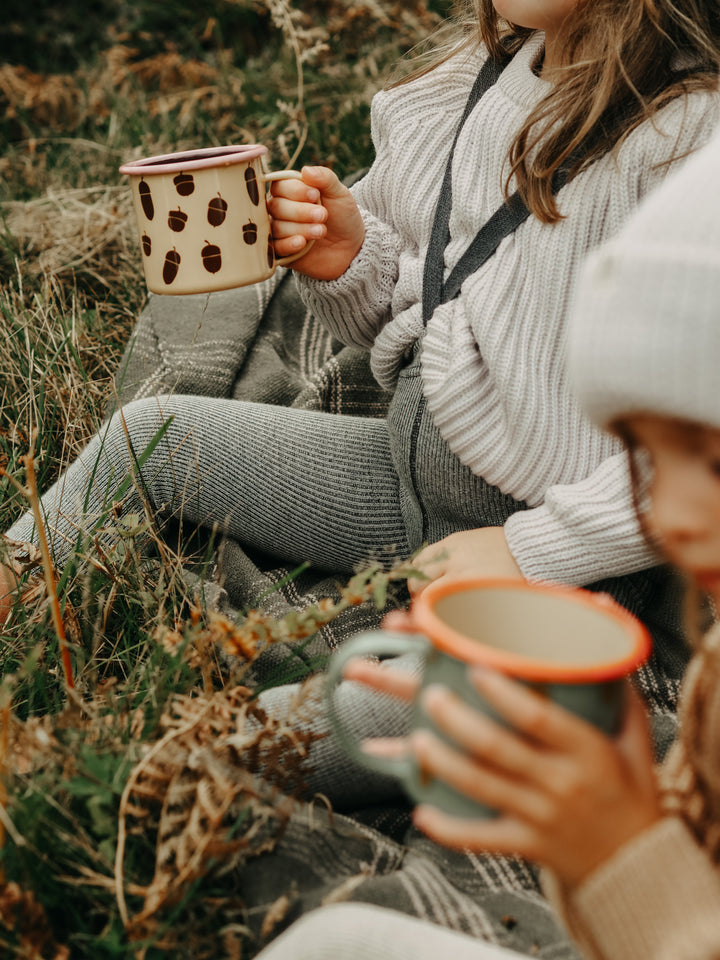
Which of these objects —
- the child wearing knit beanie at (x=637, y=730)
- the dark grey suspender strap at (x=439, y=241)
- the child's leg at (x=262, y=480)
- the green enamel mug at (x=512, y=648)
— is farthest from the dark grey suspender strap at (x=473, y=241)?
the green enamel mug at (x=512, y=648)

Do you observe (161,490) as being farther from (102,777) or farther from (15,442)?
(102,777)

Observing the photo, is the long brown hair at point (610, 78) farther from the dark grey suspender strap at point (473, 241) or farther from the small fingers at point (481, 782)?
the small fingers at point (481, 782)

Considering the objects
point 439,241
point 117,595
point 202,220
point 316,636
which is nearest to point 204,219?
point 202,220

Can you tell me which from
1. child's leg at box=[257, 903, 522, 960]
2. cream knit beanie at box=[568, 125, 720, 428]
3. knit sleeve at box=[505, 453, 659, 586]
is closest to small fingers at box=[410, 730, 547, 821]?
child's leg at box=[257, 903, 522, 960]

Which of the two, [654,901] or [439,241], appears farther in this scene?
[439,241]

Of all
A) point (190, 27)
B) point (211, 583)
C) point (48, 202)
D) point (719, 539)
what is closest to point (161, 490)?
point (211, 583)

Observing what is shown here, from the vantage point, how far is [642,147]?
1337mm

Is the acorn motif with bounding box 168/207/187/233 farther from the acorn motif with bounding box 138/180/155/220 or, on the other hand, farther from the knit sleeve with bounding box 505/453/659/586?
the knit sleeve with bounding box 505/453/659/586

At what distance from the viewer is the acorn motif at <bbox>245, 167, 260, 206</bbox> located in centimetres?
137

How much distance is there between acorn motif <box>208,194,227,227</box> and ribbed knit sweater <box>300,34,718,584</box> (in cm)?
39

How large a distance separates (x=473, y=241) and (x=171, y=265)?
0.50 meters

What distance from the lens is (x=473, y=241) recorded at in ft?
5.08

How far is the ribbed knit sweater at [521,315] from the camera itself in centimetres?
135

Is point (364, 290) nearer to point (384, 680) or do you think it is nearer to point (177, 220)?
point (177, 220)
